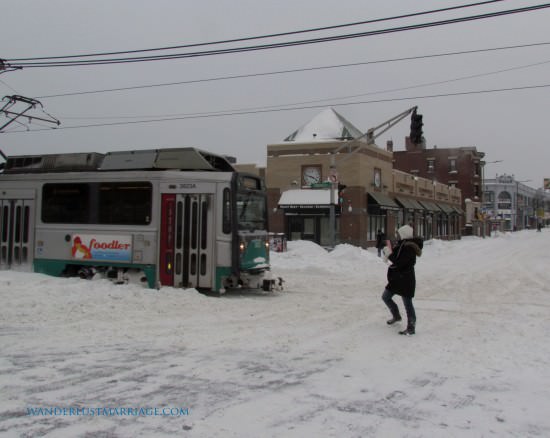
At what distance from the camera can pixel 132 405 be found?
461 centimetres

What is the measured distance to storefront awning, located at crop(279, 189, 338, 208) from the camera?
33875mm

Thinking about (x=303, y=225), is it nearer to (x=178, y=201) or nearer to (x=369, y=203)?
(x=369, y=203)

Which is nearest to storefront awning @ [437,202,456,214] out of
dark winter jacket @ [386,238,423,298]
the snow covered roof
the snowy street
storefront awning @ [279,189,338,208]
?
the snow covered roof

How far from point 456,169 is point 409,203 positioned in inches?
1256

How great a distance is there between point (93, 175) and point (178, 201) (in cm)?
241

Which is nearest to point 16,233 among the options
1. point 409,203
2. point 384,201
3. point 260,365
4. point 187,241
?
point 187,241

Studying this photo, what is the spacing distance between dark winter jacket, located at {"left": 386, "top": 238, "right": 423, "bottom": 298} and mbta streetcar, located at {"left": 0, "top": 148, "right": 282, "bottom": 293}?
427cm

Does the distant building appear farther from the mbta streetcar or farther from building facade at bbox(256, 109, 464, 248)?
the mbta streetcar

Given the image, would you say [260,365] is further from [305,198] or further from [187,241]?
[305,198]

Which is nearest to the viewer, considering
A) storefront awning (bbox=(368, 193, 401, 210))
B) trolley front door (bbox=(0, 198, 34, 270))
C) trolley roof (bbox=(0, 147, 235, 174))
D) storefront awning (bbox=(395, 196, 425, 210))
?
trolley roof (bbox=(0, 147, 235, 174))

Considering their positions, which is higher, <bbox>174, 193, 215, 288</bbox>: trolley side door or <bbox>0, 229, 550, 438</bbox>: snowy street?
<bbox>174, 193, 215, 288</bbox>: trolley side door

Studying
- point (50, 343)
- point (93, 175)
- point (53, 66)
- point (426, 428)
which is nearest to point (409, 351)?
point (426, 428)

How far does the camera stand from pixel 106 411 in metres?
4.45

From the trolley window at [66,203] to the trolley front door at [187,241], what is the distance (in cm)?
224
